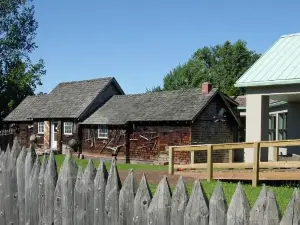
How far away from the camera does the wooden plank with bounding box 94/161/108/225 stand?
3.73 m

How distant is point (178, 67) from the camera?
87500mm

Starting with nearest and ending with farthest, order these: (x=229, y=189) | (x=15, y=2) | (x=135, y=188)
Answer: (x=135, y=188), (x=229, y=189), (x=15, y=2)

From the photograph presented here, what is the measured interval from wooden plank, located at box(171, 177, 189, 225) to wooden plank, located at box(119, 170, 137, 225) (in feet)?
1.45

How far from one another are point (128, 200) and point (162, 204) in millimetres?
382

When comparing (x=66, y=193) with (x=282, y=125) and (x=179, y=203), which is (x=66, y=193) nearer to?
(x=179, y=203)

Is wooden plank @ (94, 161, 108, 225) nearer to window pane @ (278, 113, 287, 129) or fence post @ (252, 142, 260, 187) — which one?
fence post @ (252, 142, 260, 187)

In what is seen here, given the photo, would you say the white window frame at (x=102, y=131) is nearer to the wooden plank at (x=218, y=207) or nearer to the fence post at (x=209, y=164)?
the fence post at (x=209, y=164)

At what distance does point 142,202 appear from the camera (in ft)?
11.0

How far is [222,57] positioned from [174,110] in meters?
56.2

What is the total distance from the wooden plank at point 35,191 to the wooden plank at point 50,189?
0.17 metres

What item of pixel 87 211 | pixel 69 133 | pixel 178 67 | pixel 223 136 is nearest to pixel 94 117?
pixel 69 133

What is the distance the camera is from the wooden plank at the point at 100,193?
147 inches

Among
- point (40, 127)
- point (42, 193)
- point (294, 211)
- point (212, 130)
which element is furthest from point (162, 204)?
point (40, 127)

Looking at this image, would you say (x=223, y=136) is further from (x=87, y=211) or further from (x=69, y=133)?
(x=87, y=211)
